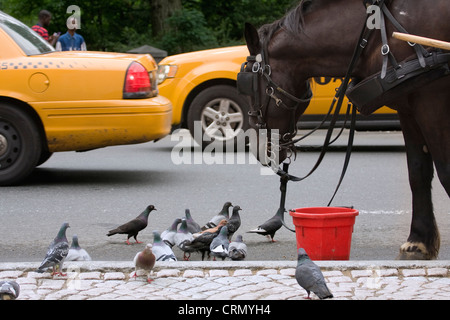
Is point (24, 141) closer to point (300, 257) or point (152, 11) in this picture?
point (300, 257)

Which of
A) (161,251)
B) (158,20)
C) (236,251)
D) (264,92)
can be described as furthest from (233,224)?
(158,20)

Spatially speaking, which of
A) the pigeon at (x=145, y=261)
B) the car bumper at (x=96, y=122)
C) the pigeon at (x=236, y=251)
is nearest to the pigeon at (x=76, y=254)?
the pigeon at (x=145, y=261)

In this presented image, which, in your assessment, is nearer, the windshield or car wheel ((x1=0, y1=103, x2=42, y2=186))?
car wheel ((x1=0, y1=103, x2=42, y2=186))

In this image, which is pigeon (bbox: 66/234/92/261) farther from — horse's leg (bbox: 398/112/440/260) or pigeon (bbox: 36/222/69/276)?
horse's leg (bbox: 398/112/440/260)

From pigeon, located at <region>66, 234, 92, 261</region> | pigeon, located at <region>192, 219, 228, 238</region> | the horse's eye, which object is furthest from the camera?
pigeon, located at <region>192, 219, 228, 238</region>

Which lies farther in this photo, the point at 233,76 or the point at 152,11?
the point at 152,11

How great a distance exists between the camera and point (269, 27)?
17.6 feet

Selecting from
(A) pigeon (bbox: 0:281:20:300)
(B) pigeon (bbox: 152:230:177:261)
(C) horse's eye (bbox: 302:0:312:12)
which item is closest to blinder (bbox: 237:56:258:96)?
(C) horse's eye (bbox: 302:0:312:12)

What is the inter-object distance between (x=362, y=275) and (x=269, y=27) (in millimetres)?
1645

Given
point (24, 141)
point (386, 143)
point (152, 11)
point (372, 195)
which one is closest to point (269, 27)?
point (372, 195)

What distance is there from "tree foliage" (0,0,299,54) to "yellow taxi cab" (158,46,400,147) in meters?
10.1

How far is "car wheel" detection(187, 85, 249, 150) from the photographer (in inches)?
466

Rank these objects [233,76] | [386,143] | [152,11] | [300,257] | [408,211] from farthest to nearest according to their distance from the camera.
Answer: [152,11] < [386,143] < [233,76] < [408,211] < [300,257]

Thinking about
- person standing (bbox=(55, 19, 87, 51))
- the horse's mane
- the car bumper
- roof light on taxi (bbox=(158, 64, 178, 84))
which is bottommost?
the car bumper
